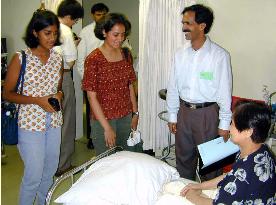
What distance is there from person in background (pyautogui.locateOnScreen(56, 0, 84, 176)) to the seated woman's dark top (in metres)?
2.23

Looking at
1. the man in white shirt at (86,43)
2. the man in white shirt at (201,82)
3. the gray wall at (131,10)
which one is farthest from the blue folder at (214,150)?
the gray wall at (131,10)

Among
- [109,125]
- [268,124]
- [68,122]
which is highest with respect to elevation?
[268,124]

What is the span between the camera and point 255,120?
1619 millimetres

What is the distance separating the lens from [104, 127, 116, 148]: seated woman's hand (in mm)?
2449

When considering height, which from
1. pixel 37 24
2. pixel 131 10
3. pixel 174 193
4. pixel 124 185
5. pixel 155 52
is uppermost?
pixel 131 10

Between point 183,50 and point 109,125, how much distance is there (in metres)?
0.87

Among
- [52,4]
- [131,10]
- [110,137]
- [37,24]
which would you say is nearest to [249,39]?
[110,137]

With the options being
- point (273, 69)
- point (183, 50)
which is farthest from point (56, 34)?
point (273, 69)

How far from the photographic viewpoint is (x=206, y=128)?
2.74 meters

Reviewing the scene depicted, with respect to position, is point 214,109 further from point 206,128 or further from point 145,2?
point 145,2

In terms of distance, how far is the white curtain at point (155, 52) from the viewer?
139 inches

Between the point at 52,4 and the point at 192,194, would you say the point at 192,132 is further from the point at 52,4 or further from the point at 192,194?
the point at 52,4

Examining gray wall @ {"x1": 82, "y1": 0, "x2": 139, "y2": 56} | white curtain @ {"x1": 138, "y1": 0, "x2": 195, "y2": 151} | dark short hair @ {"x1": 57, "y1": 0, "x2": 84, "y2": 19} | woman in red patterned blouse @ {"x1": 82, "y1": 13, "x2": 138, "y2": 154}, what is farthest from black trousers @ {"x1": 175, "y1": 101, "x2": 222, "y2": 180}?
gray wall @ {"x1": 82, "y1": 0, "x2": 139, "y2": 56}

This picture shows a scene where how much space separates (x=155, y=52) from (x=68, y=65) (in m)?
0.87
